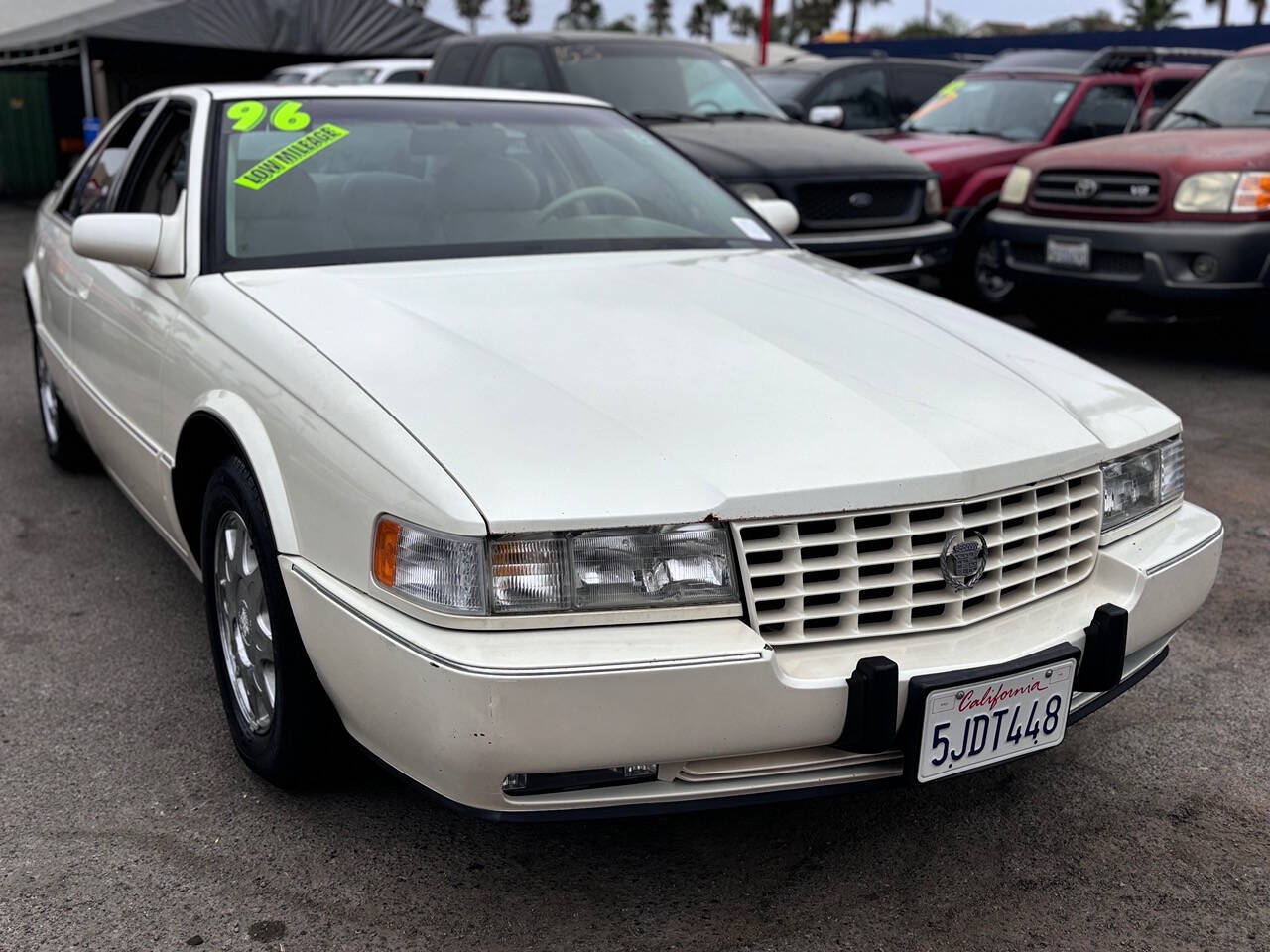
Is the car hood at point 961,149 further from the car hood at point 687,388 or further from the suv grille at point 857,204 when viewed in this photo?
the car hood at point 687,388

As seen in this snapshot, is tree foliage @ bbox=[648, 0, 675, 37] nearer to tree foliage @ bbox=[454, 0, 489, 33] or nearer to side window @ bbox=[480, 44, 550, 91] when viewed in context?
tree foliage @ bbox=[454, 0, 489, 33]

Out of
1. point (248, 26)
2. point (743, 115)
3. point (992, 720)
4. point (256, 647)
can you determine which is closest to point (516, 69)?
point (743, 115)

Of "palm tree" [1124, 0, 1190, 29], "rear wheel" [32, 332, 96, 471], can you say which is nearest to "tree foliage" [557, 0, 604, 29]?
"palm tree" [1124, 0, 1190, 29]

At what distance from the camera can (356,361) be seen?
8.16 ft

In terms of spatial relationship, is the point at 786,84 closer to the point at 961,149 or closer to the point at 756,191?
the point at 961,149

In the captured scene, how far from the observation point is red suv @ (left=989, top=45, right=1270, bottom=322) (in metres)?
6.57

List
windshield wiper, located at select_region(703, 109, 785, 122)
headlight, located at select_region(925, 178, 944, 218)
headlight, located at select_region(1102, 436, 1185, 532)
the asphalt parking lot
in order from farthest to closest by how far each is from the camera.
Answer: windshield wiper, located at select_region(703, 109, 785, 122) < headlight, located at select_region(925, 178, 944, 218) < headlight, located at select_region(1102, 436, 1185, 532) < the asphalt parking lot

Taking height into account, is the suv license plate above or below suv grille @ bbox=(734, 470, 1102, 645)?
below

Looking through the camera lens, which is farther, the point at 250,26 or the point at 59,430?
the point at 250,26

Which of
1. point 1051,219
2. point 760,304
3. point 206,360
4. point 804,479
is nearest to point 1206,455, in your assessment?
point 1051,219

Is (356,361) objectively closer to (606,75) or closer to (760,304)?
(760,304)

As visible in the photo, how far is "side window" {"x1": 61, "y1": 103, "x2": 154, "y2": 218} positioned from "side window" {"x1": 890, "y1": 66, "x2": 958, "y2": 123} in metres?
8.21

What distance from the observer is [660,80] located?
7801 millimetres

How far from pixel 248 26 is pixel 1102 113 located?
1237cm
